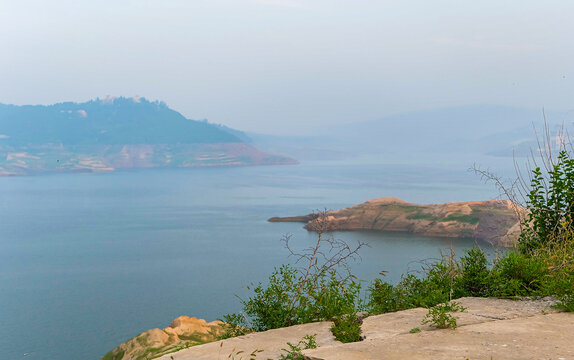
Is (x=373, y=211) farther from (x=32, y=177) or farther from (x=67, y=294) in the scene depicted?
(x=32, y=177)

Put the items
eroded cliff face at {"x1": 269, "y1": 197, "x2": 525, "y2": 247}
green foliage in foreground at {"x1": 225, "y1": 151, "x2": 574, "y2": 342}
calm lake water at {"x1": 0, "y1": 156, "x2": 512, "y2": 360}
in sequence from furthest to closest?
eroded cliff face at {"x1": 269, "y1": 197, "x2": 525, "y2": 247}
calm lake water at {"x1": 0, "y1": 156, "x2": 512, "y2": 360}
green foliage in foreground at {"x1": 225, "y1": 151, "x2": 574, "y2": 342}

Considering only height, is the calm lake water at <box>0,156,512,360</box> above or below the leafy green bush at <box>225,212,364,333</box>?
below

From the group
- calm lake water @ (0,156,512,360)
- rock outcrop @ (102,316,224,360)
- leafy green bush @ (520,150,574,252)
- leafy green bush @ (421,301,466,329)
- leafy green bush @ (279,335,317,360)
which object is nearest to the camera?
leafy green bush @ (279,335,317,360)

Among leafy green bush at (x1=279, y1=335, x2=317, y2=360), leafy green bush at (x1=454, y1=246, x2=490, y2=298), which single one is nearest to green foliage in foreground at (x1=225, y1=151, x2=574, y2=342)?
leafy green bush at (x1=454, y1=246, x2=490, y2=298)

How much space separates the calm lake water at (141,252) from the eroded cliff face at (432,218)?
8.39 ft

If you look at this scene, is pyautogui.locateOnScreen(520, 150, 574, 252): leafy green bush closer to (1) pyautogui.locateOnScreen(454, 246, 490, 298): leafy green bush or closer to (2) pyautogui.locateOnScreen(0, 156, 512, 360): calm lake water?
(1) pyautogui.locateOnScreen(454, 246, 490, 298): leafy green bush

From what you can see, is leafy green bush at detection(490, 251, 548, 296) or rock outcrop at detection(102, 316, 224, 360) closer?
leafy green bush at detection(490, 251, 548, 296)

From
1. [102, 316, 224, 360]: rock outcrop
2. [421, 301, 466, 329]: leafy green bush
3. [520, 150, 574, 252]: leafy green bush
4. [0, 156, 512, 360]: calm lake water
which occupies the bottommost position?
[0, 156, 512, 360]: calm lake water

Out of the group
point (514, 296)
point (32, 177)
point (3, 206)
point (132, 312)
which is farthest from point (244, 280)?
point (32, 177)

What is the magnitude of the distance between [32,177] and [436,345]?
186 metres

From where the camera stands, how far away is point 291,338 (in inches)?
235

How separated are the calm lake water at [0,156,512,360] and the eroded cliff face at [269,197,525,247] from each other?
101 inches

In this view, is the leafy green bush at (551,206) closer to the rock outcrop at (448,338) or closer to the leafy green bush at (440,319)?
the rock outcrop at (448,338)

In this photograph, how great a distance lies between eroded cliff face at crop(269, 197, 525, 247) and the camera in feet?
Answer: 188
